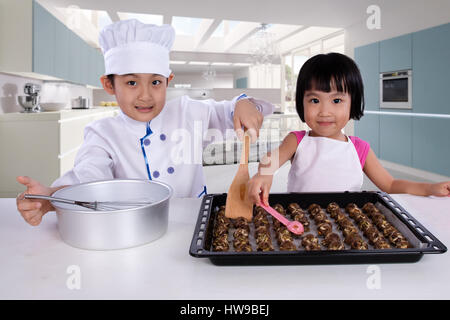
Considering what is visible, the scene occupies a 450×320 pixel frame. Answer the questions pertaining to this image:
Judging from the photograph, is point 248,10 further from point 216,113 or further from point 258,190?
point 258,190

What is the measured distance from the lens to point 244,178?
0.78 m

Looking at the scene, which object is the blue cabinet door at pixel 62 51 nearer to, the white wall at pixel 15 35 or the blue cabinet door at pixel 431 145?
the white wall at pixel 15 35

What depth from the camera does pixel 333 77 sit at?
107 cm

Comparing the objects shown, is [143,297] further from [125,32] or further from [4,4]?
[4,4]

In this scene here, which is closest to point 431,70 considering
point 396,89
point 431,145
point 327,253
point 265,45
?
point 396,89

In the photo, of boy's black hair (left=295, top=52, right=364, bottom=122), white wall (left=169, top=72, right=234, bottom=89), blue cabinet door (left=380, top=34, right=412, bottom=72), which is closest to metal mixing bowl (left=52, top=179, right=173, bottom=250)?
boy's black hair (left=295, top=52, right=364, bottom=122)

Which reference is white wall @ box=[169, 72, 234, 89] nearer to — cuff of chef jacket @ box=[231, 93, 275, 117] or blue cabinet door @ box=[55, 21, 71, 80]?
blue cabinet door @ box=[55, 21, 71, 80]

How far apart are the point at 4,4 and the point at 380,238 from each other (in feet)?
12.6

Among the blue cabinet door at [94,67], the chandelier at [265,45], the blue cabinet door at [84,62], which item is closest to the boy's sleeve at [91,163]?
the blue cabinet door at [84,62]

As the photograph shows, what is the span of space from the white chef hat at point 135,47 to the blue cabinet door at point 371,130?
5.04 m

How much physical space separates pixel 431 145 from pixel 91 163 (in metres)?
4.37

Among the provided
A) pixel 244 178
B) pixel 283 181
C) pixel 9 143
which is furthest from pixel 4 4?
pixel 244 178

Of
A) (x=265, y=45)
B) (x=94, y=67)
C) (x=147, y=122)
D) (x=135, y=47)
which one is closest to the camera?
(x=135, y=47)

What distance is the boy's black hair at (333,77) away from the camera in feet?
3.50
